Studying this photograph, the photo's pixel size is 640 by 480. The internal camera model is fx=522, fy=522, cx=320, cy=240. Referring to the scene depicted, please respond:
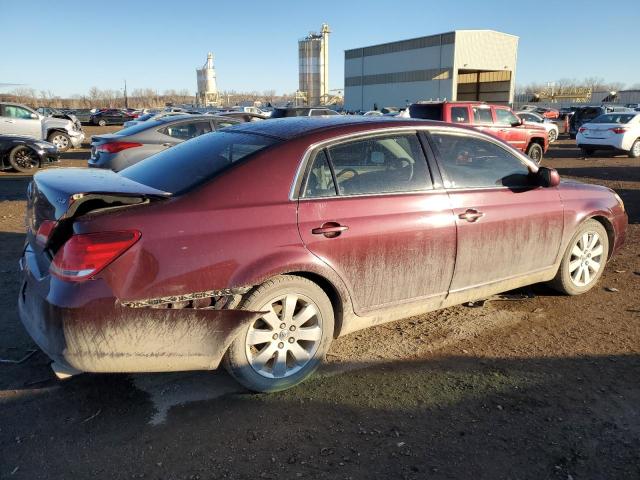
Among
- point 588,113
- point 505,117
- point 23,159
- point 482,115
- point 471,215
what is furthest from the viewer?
point 588,113

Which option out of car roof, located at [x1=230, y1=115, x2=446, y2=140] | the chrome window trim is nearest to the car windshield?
the chrome window trim

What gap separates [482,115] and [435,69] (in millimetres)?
48340

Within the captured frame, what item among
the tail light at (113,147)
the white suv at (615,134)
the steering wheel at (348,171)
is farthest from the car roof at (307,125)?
the white suv at (615,134)

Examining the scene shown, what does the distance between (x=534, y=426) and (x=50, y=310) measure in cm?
270

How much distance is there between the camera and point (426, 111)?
14.3 m

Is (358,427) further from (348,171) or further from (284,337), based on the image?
(348,171)

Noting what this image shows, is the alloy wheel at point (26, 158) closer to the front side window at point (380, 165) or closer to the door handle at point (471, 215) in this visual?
the front side window at point (380, 165)

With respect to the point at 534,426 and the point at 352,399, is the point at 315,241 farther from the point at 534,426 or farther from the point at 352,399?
the point at 534,426

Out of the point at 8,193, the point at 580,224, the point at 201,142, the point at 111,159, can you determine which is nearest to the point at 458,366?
the point at 580,224

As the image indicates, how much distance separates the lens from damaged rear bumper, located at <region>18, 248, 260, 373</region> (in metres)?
2.66

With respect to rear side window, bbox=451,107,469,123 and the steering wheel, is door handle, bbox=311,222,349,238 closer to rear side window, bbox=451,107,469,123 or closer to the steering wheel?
the steering wheel

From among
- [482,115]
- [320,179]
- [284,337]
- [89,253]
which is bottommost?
[284,337]

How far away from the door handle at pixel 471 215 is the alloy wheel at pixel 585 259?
4.57ft

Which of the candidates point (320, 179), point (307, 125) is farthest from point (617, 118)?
point (320, 179)
